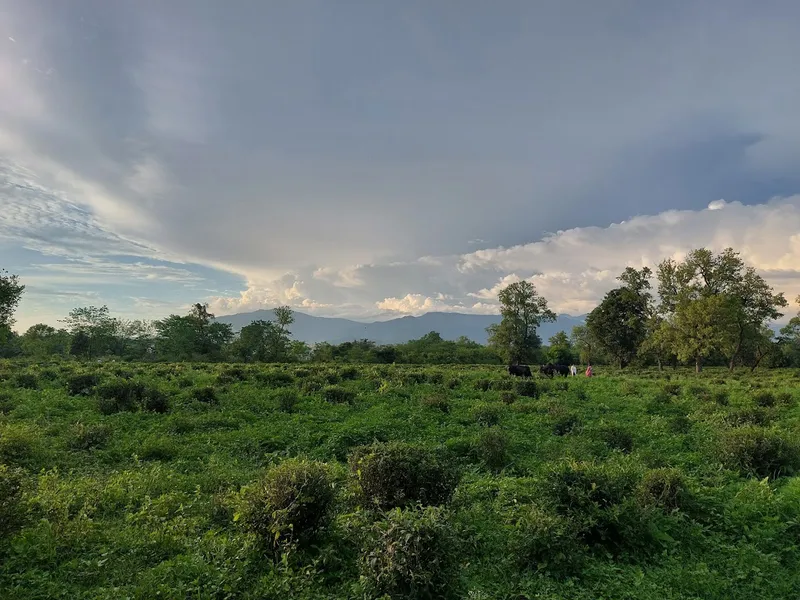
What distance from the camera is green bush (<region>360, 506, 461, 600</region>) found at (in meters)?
5.48

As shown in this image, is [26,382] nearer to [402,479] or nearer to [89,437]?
[89,437]

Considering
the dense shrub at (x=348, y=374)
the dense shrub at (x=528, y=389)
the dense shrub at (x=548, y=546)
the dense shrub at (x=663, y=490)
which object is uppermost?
the dense shrub at (x=348, y=374)

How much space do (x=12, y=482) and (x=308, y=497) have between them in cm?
423

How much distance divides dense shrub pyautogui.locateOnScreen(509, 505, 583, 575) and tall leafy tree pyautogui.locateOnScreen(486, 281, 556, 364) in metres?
64.2

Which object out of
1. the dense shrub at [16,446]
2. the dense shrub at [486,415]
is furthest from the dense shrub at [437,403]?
the dense shrub at [16,446]

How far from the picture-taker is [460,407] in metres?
18.2

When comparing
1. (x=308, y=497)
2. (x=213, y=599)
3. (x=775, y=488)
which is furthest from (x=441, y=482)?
(x=775, y=488)

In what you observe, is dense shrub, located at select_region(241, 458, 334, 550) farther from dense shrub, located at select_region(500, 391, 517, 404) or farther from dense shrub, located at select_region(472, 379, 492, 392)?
dense shrub, located at select_region(472, 379, 492, 392)

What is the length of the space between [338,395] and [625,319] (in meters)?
56.0

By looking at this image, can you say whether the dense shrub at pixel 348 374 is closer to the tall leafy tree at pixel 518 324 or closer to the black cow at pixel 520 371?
the black cow at pixel 520 371

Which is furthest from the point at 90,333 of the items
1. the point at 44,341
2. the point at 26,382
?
the point at 26,382

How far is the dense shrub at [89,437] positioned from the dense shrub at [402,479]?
27.9 feet

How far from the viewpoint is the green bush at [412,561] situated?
5480 millimetres

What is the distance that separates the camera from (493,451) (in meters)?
11.4
